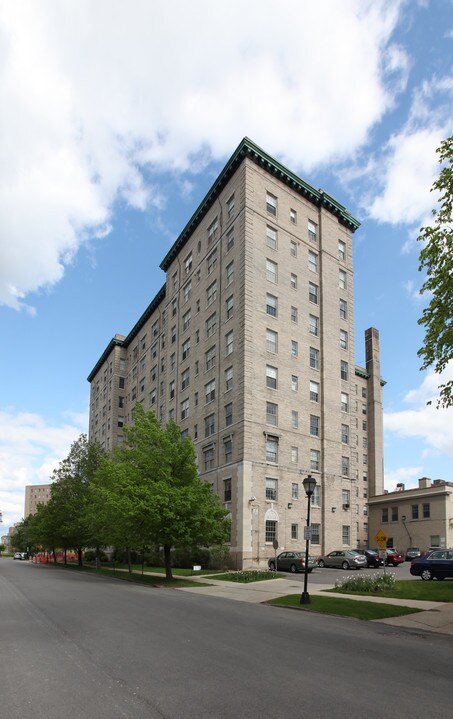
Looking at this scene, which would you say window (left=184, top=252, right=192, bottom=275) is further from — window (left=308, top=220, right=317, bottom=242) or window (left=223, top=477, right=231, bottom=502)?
window (left=223, top=477, right=231, bottom=502)

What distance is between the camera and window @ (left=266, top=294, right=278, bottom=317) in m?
48.3

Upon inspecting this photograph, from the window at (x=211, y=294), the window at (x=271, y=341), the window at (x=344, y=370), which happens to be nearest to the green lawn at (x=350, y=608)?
the window at (x=271, y=341)

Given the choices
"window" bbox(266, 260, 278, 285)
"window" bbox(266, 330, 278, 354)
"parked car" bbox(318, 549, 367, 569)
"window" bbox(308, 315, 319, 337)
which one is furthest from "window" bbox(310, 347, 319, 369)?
"parked car" bbox(318, 549, 367, 569)

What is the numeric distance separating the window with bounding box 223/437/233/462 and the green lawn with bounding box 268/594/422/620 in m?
25.3

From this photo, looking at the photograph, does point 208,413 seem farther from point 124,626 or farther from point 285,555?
point 124,626

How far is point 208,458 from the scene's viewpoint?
4984 cm

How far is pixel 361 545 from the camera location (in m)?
68.4

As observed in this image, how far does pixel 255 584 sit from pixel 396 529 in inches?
1662

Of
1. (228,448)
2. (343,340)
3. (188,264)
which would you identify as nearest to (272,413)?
(228,448)

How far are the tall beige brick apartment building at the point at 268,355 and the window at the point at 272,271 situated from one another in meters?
0.10

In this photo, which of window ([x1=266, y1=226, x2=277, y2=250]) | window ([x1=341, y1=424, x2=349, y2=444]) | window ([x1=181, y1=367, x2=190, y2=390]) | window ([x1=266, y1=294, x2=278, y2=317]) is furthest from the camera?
window ([x1=181, y1=367, x2=190, y2=390])

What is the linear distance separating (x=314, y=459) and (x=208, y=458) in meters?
9.01

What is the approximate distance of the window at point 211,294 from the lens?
52938 mm

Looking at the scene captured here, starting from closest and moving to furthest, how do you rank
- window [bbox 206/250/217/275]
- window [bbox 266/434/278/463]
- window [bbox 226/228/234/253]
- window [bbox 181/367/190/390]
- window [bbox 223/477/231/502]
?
window [bbox 223/477/231/502]
window [bbox 266/434/278/463]
window [bbox 226/228/234/253]
window [bbox 206/250/217/275]
window [bbox 181/367/190/390]
